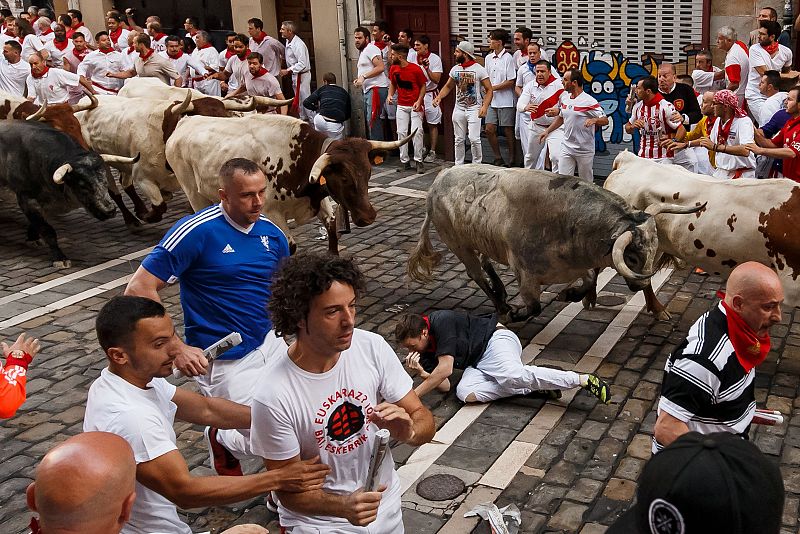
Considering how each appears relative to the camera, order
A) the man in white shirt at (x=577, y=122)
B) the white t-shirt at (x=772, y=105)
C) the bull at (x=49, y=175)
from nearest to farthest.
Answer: the white t-shirt at (x=772, y=105)
the bull at (x=49, y=175)
the man in white shirt at (x=577, y=122)

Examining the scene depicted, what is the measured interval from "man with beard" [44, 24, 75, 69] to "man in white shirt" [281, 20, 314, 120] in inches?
200

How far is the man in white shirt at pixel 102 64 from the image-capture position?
60.5 ft

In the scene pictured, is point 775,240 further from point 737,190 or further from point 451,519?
point 451,519

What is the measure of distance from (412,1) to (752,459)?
15.9m

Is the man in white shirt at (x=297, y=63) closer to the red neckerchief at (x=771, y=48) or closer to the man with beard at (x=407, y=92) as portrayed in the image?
the man with beard at (x=407, y=92)

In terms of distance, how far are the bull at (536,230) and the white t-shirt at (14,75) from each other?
1038 cm

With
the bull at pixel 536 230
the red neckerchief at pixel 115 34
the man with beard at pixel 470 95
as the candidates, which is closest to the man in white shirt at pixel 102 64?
the red neckerchief at pixel 115 34

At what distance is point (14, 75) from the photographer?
1678cm

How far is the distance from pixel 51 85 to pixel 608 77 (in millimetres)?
9315

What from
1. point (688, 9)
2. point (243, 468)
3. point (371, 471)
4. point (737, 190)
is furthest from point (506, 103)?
point (371, 471)

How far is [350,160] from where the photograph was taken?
9.55 m

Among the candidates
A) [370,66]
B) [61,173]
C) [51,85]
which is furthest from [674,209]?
[51,85]

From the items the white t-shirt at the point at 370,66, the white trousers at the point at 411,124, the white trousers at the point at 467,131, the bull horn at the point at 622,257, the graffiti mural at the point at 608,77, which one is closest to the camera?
the bull horn at the point at 622,257

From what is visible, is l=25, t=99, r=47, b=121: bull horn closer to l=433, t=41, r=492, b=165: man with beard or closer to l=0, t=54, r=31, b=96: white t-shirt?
l=0, t=54, r=31, b=96: white t-shirt
